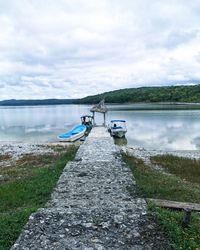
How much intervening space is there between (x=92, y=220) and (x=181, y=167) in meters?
11.5

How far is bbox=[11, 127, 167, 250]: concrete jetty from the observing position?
6.54 meters

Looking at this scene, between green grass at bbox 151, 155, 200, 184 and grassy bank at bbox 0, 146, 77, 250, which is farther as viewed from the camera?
green grass at bbox 151, 155, 200, 184

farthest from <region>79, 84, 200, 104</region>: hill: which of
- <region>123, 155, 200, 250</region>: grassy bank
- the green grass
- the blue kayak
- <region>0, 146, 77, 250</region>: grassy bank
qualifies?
<region>0, 146, 77, 250</region>: grassy bank

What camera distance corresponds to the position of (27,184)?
12.4 m

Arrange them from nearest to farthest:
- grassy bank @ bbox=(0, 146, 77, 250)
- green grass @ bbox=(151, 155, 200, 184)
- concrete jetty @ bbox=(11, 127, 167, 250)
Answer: concrete jetty @ bbox=(11, 127, 167, 250), grassy bank @ bbox=(0, 146, 77, 250), green grass @ bbox=(151, 155, 200, 184)

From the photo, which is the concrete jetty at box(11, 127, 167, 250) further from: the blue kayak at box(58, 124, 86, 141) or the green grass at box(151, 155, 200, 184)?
the blue kayak at box(58, 124, 86, 141)

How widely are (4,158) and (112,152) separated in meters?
9.55

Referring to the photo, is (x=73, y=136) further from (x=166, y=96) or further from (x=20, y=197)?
(x=166, y=96)

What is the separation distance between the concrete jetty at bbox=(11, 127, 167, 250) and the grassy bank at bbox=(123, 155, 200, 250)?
408mm

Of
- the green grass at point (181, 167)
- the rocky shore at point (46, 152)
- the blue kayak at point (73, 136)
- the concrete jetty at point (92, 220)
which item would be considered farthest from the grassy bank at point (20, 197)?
the blue kayak at point (73, 136)

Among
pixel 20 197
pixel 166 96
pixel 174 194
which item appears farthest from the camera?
pixel 166 96

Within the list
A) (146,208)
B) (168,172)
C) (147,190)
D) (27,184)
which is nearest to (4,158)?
(27,184)

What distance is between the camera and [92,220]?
7.69 meters

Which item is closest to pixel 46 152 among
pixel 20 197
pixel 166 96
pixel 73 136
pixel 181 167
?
pixel 73 136
